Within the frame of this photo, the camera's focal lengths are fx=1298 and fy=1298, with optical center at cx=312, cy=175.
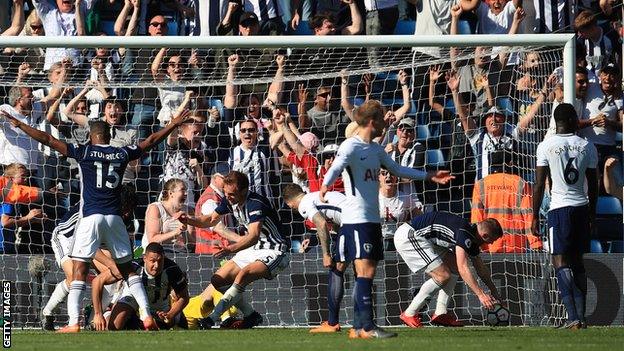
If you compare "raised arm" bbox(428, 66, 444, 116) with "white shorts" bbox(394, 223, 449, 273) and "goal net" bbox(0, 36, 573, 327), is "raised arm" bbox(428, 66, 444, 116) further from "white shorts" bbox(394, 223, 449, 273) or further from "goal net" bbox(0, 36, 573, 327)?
"white shorts" bbox(394, 223, 449, 273)

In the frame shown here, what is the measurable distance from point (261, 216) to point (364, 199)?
3.17 m

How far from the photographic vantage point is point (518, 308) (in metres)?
14.2

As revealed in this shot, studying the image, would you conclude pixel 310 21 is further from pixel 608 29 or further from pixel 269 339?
pixel 269 339

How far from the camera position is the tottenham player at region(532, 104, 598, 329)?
457 inches

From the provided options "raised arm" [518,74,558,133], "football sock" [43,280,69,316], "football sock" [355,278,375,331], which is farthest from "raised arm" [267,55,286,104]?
"football sock" [355,278,375,331]

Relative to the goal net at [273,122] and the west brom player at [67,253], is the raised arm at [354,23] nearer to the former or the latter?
the goal net at [273,122]

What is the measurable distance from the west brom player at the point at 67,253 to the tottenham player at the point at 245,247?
0.90 meters

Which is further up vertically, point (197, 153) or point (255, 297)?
point (197, 153)

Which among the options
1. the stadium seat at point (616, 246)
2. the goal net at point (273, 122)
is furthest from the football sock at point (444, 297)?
the stadium seat at point (616, 246)

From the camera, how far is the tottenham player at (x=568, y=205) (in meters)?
11.6

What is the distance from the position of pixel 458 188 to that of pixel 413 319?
254 centimetres

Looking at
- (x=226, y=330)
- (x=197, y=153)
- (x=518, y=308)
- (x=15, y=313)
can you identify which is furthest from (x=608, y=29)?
(x=15, y=313)

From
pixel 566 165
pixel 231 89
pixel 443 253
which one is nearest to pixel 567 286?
pixel 566 165

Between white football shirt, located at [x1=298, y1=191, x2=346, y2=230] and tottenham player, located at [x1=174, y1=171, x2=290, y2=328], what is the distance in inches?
29.0
